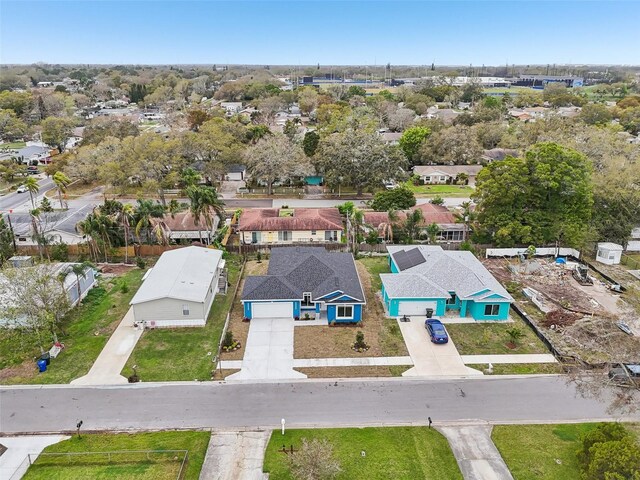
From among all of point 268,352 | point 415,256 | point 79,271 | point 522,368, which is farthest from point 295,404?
point 79,271

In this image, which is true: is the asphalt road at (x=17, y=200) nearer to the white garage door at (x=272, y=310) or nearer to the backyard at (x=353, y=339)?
the white garage door at (x=272, y=310)

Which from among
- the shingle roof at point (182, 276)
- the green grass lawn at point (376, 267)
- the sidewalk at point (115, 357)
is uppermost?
the shingle roof at point (182, 276)

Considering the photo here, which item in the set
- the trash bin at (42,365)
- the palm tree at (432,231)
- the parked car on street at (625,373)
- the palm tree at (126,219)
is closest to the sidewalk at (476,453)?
the parked car on street at (625,373)

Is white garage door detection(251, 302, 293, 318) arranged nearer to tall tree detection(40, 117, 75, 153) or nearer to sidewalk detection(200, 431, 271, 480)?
sidewalk detection(200, 431, 271, 480)

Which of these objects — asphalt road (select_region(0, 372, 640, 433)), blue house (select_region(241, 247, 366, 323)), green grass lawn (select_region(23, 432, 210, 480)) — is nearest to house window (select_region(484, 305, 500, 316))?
asphalt road (select_region(0, 372, 640, 433))

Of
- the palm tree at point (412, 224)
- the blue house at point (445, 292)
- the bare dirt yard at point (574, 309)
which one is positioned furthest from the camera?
the palm tree at point (412, 224)

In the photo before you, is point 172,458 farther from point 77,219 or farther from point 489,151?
point 489,151

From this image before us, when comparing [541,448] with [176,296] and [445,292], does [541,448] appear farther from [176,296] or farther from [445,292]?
[176,296]
